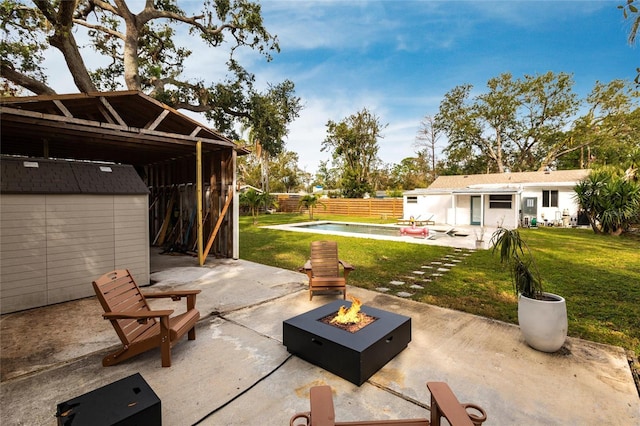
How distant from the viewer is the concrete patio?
7.72 ft

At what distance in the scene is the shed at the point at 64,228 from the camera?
463 centimetres

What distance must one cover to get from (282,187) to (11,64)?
103 ft

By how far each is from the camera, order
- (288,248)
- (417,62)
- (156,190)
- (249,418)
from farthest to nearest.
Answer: (417,62) → (156,190) → (288,248) → (249,418)

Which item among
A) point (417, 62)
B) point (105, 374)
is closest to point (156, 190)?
point (105, 374)

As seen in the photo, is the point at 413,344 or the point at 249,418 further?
the point at 413,344

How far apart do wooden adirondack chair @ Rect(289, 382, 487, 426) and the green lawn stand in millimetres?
3092

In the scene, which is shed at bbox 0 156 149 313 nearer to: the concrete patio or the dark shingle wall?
the dark shingle wall

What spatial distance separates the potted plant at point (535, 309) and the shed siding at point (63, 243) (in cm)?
648

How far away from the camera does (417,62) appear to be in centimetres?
1984

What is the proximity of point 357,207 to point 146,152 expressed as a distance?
19061 mm

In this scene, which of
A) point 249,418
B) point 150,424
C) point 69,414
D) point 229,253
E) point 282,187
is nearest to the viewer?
point 69,414

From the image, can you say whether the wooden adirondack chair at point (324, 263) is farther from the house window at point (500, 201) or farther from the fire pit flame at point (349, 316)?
the house window at point (500, 201)

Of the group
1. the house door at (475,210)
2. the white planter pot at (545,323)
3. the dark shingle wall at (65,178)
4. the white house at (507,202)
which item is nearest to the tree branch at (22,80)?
the dark shingle wall at (65,178)

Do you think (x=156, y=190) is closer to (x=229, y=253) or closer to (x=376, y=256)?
(x=229, y=253)
